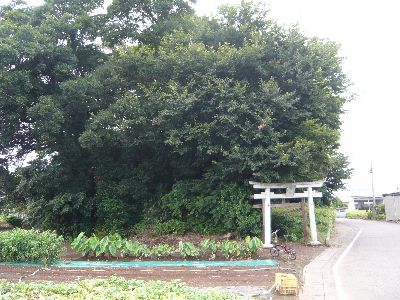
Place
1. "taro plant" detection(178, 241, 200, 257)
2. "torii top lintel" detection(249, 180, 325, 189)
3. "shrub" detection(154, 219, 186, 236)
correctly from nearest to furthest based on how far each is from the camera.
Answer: "taro plant" detection(178, 241, 200, 257) → "torii top lintel" detection(249, 180, 325, 189) → "shrub" detection(154, 219, 186, 236)

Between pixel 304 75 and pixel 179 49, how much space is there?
5.40m

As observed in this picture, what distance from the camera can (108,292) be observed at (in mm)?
6238

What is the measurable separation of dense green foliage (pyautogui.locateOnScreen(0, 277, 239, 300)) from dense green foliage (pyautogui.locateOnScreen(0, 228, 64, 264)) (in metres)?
5.35

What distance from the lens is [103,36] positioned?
2138cm

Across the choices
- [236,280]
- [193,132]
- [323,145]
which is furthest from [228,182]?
[236,280]

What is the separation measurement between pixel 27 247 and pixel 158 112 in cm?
753

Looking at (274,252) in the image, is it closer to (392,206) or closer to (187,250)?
(187,250)

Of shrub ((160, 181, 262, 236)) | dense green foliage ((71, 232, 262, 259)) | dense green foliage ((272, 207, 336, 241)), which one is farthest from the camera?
dense green foliage ((272, 207, 336, 241))

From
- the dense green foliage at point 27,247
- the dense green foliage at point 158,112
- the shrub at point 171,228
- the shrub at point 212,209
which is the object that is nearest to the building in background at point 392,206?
the dense green foliage at point 158,112

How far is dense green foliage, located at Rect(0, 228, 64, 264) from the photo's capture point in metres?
12.4

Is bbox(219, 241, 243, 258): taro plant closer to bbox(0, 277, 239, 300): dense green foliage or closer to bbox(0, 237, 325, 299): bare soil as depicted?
bbox(0, 237, 325, 299): bare soil

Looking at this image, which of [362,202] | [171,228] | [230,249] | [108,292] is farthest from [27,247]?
[362,202]

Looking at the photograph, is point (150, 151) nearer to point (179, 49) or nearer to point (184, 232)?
point (184, 232)

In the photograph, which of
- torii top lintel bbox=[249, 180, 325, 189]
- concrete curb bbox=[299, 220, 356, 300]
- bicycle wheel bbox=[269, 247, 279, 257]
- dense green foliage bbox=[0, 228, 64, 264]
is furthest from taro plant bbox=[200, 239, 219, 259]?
dense green foliage bbox=[0, 228, 64, 264]
